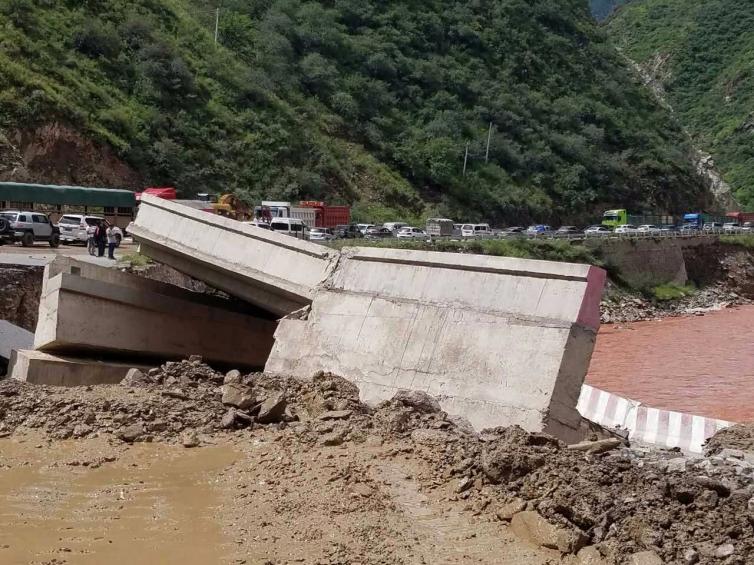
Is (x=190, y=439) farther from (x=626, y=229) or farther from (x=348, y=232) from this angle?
(x=626, y=229)

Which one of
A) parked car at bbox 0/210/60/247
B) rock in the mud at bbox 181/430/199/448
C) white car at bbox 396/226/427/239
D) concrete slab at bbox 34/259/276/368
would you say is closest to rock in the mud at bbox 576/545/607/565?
rock in the mud at bbox 181/430/199/448

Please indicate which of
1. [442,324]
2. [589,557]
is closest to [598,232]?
[442,324]

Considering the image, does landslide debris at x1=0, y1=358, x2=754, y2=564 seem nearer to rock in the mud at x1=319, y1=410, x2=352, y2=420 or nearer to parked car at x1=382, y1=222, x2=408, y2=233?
rock in the mud at x1=319, y1=410, x2=352, y2=420

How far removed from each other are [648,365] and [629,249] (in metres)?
23.5

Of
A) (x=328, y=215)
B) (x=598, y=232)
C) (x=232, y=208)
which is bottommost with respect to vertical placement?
(x=232, y=208)

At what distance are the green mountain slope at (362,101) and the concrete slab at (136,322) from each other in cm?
2490

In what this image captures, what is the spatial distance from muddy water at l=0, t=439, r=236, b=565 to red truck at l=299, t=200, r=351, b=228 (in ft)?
108

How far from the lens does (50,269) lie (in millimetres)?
15562

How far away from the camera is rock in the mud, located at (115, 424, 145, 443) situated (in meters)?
10.1

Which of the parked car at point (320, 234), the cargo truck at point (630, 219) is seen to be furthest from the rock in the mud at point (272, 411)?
the cargo truck at point (630, 219)

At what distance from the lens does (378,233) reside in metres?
42.8

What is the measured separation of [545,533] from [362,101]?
56477 millimetres

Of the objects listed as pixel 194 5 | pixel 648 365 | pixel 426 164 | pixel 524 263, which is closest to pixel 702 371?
pixel 648 365

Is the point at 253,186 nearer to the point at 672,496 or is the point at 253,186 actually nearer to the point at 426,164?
the point at 426,164
